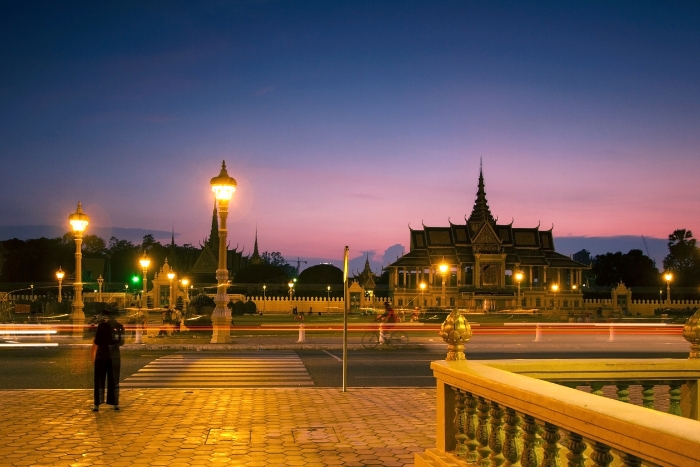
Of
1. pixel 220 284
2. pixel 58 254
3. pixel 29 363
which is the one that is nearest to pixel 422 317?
pixel 220 284

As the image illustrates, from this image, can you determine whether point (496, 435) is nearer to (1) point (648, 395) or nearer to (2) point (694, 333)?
(1) point (648, 395)

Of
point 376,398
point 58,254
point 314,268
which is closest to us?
point 376,398

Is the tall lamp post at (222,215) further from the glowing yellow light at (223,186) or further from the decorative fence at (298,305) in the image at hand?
the decorative fence at (298,305)

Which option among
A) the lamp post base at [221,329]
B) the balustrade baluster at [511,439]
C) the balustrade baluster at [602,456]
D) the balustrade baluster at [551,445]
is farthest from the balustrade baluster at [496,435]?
the lamp post base at [221,329]

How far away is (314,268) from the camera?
9512cm

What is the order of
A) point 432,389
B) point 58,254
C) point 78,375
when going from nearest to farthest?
point 432,389, point 78,375, point 58,254

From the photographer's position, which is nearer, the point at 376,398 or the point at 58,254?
the point at 376,398

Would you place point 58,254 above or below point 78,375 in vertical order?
above

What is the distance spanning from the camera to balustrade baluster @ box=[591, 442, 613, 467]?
154 inches

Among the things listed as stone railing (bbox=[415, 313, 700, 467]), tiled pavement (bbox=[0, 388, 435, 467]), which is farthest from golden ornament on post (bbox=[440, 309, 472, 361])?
tiled pavement (bbox=[0, 388, 435, 467])

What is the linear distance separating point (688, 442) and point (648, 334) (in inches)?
1449

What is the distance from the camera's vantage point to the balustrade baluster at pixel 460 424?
5.84 metres

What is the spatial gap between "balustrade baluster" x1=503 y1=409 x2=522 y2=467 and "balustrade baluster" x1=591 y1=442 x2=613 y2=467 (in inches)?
41.1

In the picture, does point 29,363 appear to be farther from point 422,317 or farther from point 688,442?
point 422,317
